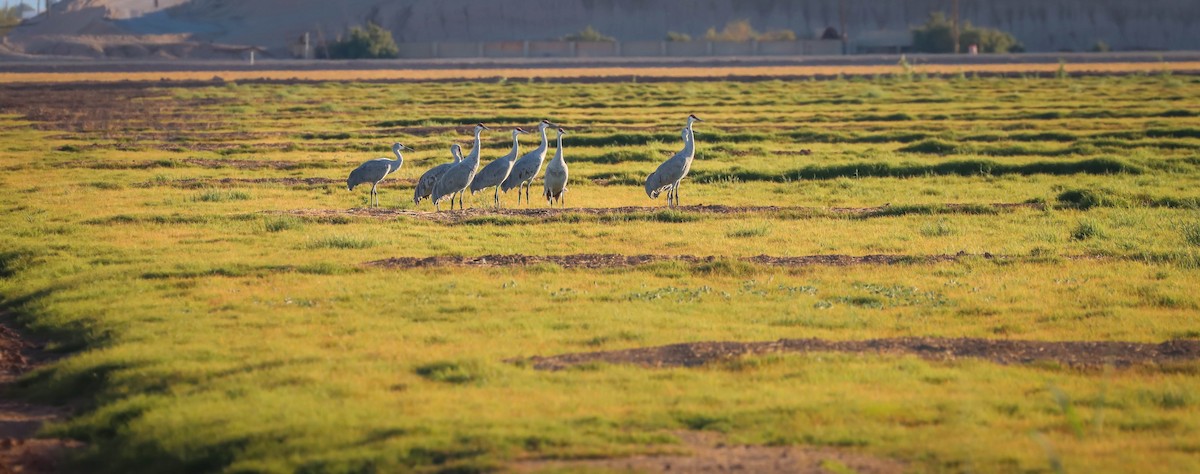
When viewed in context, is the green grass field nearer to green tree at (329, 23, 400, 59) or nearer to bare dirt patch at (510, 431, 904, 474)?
bare dirt patch at (510, 431, 904, 474)

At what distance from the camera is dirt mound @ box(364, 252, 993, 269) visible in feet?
56.5

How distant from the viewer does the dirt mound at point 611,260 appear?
17234 mm

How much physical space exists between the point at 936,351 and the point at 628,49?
11000cm

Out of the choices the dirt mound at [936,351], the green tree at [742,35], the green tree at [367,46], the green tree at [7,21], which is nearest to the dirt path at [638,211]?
the dirt mound at [936,351]

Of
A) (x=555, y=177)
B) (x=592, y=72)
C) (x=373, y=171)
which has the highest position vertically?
(x=592, y=72)

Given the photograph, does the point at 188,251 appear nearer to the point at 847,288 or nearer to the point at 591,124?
the point at 847,288

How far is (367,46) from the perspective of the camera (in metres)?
114

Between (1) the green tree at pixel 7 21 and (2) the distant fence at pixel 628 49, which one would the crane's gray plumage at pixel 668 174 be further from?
(1) the green tree at pixel 7 21

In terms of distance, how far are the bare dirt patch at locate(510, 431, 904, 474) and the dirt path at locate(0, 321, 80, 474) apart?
159 inches

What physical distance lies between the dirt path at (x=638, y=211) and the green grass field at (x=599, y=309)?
181mm

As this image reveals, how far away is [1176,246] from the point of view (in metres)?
18.7

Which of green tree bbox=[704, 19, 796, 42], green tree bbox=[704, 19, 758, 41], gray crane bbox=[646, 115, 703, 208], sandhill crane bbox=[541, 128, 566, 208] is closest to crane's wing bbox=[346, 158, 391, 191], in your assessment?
sandhill crane bbox=[541, 128, 566, 208]

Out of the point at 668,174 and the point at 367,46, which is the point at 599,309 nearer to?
the point at 668,174

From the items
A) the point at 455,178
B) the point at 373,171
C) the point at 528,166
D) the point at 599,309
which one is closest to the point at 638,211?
the point at 528,166
